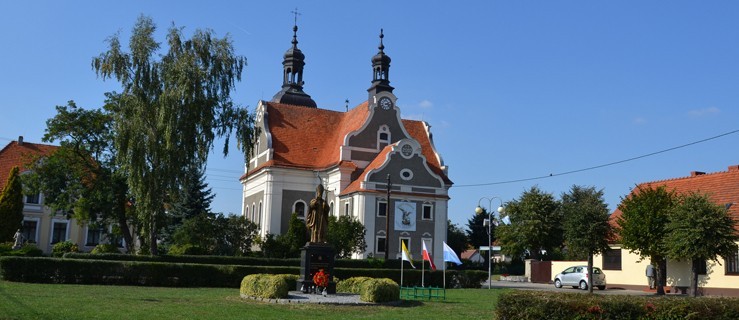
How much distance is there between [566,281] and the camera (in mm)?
41844

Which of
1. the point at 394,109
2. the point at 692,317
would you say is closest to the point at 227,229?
the point at 394,109

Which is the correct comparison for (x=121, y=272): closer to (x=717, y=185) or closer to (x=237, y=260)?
(x=237, y=260)

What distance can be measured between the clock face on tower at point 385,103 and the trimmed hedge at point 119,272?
30022mm

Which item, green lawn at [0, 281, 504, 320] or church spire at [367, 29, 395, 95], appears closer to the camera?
green lawn at [0, 281, 504, 320]

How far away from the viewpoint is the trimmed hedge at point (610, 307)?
1360 centimetres

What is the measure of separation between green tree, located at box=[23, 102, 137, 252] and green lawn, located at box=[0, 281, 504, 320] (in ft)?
69.5

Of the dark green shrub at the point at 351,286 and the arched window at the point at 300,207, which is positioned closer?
the dark green shrub at the point at 351,286

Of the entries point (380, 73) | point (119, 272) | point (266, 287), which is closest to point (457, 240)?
point (380, 73)

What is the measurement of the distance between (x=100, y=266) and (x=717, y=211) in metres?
25.1

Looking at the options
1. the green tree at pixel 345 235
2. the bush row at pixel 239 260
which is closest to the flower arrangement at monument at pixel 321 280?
the bush row at pixel 239 260

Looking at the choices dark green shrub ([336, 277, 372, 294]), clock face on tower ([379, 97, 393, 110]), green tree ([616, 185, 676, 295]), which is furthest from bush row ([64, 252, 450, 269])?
clock face on tower ([379, 97, 393, 110])

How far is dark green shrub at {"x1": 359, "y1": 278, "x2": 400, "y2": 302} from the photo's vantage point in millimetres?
21719

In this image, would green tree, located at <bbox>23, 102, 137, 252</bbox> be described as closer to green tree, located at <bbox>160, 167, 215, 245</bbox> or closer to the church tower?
green tree, located at <bbox>160, 167, 215, 245</bbox>

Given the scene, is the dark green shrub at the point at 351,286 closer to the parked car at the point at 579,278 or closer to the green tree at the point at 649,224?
the green tree at the point at 649,224
